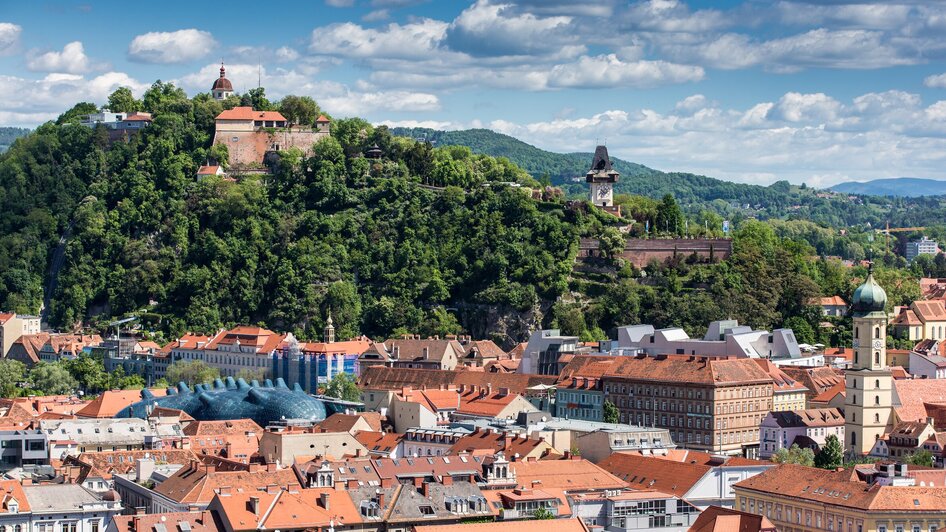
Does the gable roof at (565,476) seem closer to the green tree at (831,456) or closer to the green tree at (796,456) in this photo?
the green tree at (796,456)

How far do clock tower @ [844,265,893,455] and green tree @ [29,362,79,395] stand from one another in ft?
192

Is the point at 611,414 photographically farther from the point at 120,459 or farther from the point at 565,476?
the point at 120,459

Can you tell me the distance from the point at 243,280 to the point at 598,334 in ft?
101

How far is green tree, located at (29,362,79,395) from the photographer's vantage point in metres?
132

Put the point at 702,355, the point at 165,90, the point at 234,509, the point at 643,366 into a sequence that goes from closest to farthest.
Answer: the point at 234,509 → the point at 643,366 → the point at 702,355 → the point at 165,90

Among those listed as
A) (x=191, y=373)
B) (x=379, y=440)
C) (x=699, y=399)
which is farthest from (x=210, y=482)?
(x=191, y=373)

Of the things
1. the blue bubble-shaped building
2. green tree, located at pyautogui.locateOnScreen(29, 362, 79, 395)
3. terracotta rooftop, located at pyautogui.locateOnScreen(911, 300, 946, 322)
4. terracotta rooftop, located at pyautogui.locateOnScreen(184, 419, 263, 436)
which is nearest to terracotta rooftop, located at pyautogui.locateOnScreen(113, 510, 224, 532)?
terracotta rooftop, located at pyautogui.locateOnScreen(184, 419, 263, 436)

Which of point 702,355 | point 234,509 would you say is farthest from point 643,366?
point 234,509

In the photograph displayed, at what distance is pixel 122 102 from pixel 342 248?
127 ft

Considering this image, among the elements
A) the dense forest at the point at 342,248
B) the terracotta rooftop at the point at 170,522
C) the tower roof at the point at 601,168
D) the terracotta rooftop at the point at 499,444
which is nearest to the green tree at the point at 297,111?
the dense forest at the point at 342,248

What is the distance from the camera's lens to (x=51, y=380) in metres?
133

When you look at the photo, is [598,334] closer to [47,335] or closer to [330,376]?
[330,376]

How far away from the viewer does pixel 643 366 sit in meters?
109

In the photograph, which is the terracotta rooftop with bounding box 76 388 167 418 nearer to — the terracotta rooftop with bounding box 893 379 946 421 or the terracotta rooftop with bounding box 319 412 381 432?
the terracotta rooftop with bounding box 319 412 381 432
